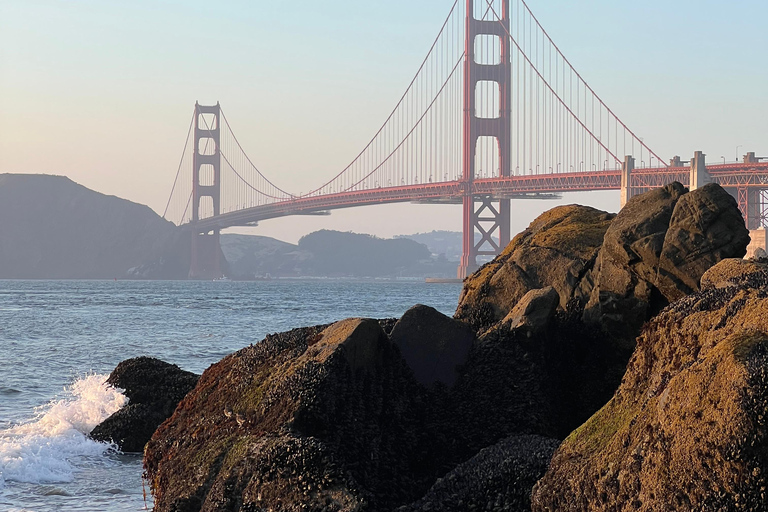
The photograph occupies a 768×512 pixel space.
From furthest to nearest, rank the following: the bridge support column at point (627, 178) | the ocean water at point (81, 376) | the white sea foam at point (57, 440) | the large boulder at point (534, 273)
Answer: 1. the bridge support column at point (627, 178)
2. the white sea foam at point (57, 440)
3. the large boulder at point (534, 273)
4. the ocean water at point (81, 376)

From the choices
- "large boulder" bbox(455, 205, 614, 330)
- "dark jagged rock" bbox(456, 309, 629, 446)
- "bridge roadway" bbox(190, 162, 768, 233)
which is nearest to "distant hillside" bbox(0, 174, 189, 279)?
"bridge roadway" bbox(190, 162, 768, 233)

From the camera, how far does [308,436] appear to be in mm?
5391

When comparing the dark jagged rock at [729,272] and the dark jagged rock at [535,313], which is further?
the dark jagged rock at [535,313]

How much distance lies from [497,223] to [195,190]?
41.1 meters

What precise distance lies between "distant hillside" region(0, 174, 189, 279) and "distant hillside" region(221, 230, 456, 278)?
1210 inches

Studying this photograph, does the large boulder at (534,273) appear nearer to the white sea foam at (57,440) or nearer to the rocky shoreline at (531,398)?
the rocky shoreline at (531,398)

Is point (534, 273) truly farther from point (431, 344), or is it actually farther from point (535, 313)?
point (431, 344)

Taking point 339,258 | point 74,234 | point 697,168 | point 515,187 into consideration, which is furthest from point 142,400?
point 339,258

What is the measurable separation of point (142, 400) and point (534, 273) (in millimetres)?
4092

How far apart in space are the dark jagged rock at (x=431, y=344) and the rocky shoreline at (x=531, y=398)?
0.01 metres

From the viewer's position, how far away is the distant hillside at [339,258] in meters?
163

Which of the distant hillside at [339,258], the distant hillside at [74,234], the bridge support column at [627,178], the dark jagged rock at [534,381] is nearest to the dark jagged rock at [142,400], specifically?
the dark jagged rock at [534,381]

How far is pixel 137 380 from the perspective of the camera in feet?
31.9

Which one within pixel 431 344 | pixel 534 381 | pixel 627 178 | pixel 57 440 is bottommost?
pixel 57 440
